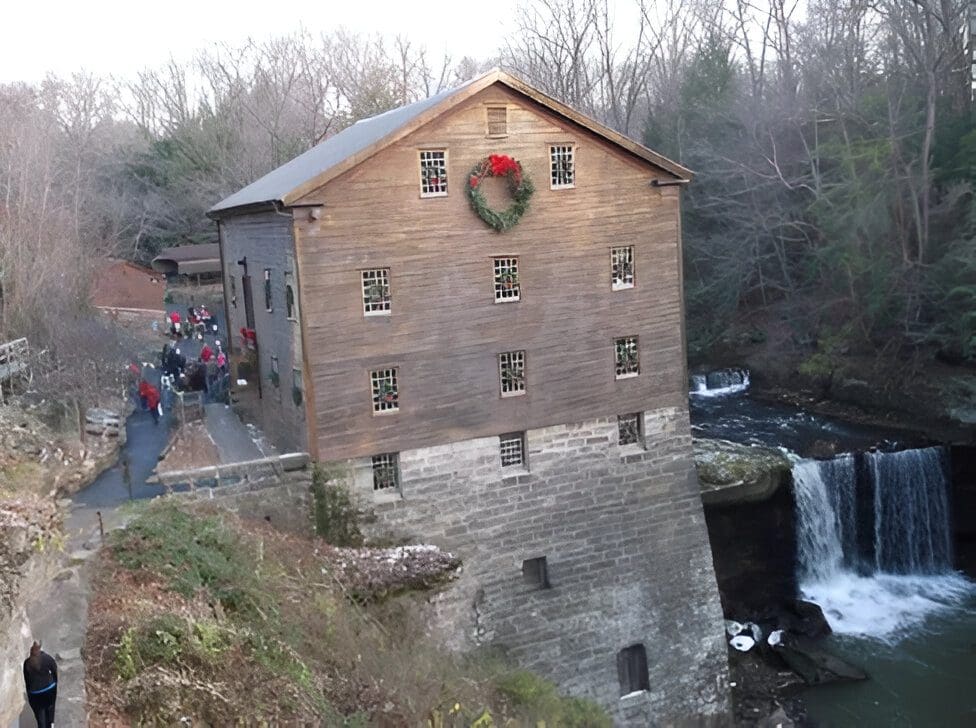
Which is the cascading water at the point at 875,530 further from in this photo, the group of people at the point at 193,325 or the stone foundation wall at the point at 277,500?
the group of people at the point at 193,325

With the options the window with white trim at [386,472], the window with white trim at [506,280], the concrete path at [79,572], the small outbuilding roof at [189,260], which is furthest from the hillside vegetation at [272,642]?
the small outbuilding roof at [189,260]

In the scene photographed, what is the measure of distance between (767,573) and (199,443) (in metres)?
16.0

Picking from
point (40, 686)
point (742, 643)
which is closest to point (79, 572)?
point (40, 686)

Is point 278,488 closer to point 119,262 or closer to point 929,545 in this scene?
point 929,545

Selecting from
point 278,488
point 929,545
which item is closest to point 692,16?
point 929,545

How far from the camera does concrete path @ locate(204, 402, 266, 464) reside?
2103 centimetres

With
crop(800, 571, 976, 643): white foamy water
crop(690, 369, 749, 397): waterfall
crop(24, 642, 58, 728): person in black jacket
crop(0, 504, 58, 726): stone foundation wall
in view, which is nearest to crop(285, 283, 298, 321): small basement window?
crop(0, 504, 58, 726): stone foundation wall

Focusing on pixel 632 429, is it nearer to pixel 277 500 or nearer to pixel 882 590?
pixel 277 500

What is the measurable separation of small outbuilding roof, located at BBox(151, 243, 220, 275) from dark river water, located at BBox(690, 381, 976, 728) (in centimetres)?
2705

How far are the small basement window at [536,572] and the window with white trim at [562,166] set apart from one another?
27.4 ft

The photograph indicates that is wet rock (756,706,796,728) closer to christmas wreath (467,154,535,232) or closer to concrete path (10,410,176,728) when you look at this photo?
christmas wreath (467,154,535,232)

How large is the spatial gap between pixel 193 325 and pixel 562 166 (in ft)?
81.0

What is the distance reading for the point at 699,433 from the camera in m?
29.7

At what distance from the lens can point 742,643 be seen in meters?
23.4
